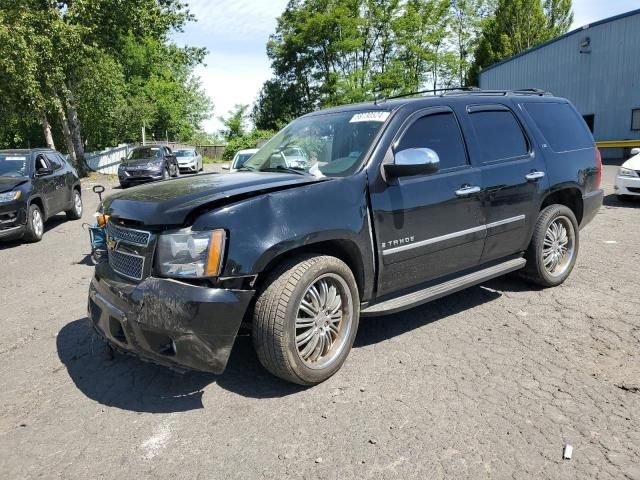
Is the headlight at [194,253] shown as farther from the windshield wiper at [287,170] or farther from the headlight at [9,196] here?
the headlight at [9,196]

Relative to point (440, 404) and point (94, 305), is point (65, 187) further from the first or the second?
point (440, 404)

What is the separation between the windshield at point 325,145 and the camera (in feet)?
12.7

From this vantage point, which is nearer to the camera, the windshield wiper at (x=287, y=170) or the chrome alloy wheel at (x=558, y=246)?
the windshield wiper at (x=287, y=170)

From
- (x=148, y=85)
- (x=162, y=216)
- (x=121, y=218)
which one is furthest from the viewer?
(x=148, y=85)

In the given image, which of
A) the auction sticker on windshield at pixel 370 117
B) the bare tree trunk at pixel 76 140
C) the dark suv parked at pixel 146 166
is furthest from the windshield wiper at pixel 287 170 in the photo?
the bare tree trunk at pixel 76 140

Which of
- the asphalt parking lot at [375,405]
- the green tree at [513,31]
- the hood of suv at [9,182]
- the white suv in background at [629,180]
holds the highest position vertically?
the green tree at [513,31]

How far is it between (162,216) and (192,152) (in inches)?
1228

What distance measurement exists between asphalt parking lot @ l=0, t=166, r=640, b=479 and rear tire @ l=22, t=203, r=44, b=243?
4.95m

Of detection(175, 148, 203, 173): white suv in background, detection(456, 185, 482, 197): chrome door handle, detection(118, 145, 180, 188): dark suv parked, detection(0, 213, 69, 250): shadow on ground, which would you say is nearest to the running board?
detection(456, 185, 482, 197): chrome door handle

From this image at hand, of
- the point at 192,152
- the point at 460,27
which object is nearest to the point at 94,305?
the point at 192,152

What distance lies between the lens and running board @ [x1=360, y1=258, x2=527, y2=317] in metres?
3.72

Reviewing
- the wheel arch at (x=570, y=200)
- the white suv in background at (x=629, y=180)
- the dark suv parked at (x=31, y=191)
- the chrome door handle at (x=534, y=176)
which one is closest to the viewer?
the chrome door handle at (x=534, y=176)

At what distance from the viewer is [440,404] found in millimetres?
3154

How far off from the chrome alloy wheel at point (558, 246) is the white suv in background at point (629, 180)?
5.94 meters
